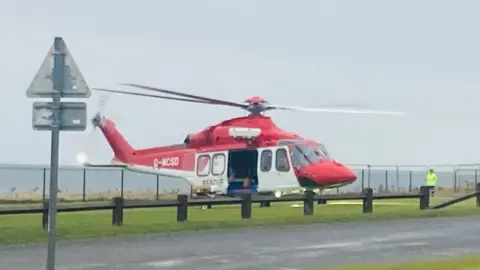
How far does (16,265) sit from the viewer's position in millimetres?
14266

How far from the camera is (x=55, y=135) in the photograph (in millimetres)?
10250

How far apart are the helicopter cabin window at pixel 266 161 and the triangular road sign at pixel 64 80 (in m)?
21.9

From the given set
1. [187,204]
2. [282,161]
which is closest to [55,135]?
[187,204]

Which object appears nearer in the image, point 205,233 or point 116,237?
point 116,237

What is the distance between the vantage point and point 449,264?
562 inches

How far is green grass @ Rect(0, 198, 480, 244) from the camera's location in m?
19.3

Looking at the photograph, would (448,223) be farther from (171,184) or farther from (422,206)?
(171,184)

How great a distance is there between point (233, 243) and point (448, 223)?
801 centimetres

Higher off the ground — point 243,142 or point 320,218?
point 243,142

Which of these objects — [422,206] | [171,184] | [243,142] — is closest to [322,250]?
[422,206]

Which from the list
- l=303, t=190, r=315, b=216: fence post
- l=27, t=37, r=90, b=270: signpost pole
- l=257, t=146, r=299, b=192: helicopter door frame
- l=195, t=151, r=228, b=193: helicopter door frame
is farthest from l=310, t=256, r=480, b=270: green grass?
l=195, t=151, r=228, b=193: helicopter door frame

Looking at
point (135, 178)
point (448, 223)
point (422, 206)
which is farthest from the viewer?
point (135, 178)

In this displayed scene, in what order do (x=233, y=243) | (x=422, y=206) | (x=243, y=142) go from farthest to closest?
1. (x=243, y=142)
2. (x=422, y=206)
3. (x=233, y=243)

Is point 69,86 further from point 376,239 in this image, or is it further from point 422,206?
point 422,206
